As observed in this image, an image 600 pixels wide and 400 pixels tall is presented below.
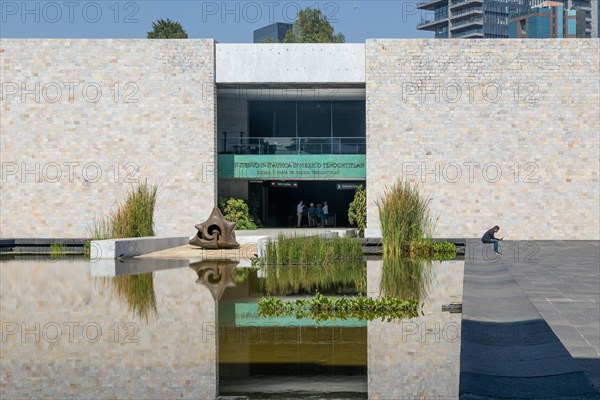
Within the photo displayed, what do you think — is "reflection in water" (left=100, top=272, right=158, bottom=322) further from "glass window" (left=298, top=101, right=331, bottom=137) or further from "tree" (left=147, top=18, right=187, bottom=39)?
"tree" (left=147, top=18, right=187, bottom=39)

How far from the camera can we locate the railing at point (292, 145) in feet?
94.2

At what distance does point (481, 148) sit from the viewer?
26906mm

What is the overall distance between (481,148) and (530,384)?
72.1ft

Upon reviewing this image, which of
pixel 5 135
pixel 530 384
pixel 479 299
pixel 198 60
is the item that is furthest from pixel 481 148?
pixel 530 384

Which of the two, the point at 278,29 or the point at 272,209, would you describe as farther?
the point at 278,29

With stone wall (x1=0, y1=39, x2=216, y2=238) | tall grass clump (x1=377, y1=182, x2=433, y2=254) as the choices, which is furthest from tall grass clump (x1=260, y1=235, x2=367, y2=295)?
stone wall (x1=0, y1=39, x2=216, y2=238)

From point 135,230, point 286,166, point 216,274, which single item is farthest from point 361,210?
point 216,274

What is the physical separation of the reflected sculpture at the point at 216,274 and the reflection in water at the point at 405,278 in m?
2.58

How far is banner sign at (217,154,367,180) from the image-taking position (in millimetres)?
28547

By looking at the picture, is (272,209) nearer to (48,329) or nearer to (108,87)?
(108,87)

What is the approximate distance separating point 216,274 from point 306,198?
18.4 metres

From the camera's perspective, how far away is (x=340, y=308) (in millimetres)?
10641
